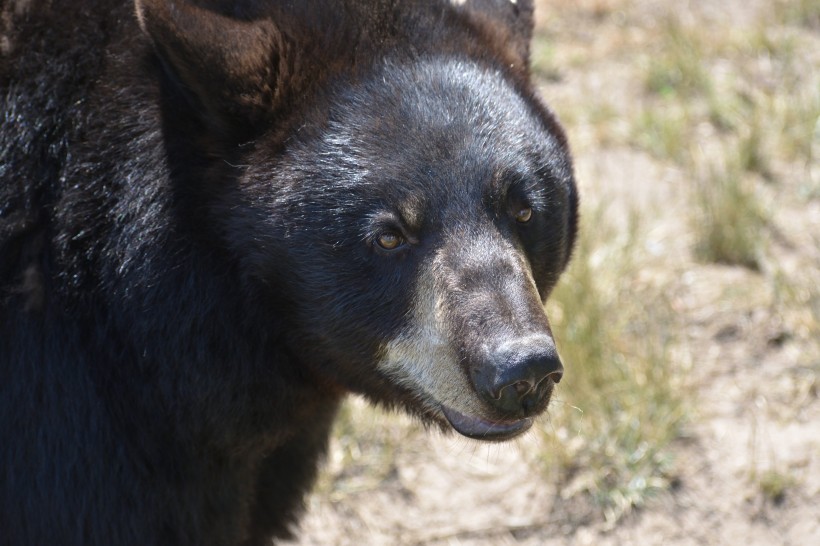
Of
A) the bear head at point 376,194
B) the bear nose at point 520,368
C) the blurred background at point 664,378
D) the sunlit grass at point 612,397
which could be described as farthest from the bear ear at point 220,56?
the sunlit grass at point 612,397

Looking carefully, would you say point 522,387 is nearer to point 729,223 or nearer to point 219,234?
point 219,234

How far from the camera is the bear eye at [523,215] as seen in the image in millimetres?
4012

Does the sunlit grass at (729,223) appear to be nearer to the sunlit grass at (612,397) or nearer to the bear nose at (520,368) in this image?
the sunlit grass at (612,397)

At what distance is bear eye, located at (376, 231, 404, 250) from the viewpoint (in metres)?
3.84

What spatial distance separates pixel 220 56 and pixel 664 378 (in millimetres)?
2935

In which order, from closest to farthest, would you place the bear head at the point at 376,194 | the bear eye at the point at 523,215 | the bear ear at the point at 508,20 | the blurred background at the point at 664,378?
the bear head at the point at 376,194, the bear eye at the point at 523,215, the bear ear at the point at 508,20, the blurred background at the point at 664,378


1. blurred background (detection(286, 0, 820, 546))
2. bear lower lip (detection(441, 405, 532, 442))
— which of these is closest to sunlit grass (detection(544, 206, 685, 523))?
blurred background (detection(286, 0, 820, 546))

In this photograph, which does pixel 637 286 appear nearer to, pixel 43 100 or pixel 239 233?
pixel 239 233

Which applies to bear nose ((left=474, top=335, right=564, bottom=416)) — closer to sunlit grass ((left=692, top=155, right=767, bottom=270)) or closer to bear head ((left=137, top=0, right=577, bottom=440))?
bear head ((left=137, top=0, right=577, bottom=440))

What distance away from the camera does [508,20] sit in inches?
182

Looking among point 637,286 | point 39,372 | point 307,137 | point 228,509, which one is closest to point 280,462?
point 228,509

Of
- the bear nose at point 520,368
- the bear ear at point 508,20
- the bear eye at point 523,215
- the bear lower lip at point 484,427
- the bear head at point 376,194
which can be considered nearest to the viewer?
the bear nose at point 520,368

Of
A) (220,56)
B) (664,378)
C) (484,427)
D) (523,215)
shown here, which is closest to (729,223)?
(664,378)

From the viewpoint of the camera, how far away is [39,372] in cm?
391
